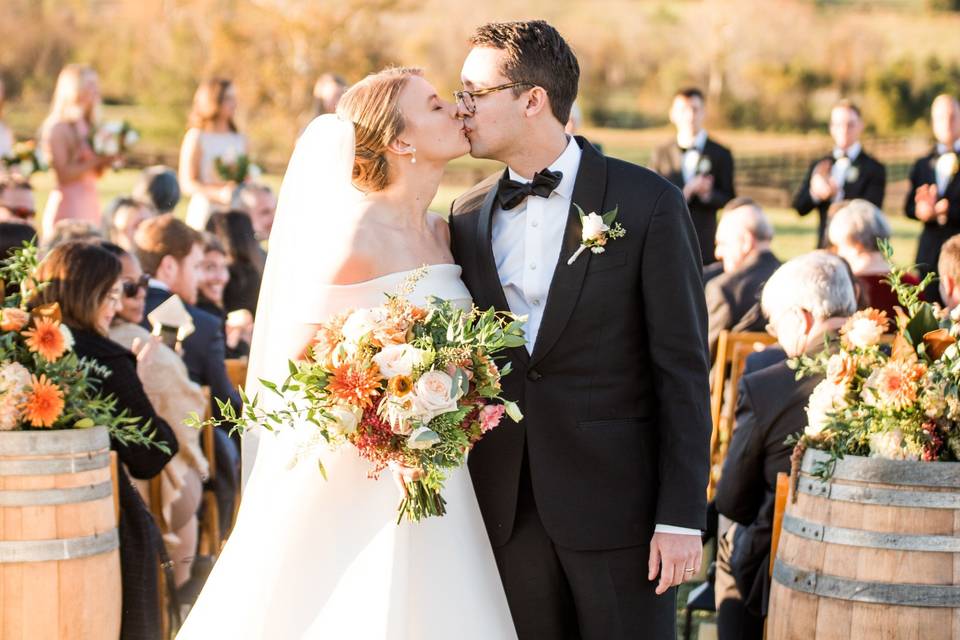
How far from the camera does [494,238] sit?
13.4ft

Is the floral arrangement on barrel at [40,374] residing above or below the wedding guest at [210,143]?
below

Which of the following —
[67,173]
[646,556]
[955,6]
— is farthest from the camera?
[955,6]

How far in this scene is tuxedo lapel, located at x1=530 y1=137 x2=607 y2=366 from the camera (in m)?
3.87

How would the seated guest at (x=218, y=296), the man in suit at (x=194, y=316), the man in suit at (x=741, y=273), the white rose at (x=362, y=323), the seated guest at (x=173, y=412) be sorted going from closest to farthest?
the white rose at (x=362, y=323) → the seated guest at (x=173, y=412) → the man in suit at (x=194, y=316) → the seated guest at (x=218, y=296) → the man in suit at (x=741, y=273)

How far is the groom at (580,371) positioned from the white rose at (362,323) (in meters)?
0.45

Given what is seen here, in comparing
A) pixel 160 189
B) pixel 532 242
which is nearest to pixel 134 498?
pixel 532 242

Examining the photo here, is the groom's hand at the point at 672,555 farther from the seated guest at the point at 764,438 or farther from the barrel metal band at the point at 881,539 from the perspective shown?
the seated guest at the point at 764,438

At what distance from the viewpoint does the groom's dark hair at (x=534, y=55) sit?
4012mm

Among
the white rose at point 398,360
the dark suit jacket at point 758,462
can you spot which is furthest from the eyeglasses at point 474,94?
the dark suit jacket at point 758,462

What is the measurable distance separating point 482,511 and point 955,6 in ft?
83.1

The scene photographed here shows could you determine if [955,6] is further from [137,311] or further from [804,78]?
[137,311]

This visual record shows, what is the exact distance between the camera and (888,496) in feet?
13.4

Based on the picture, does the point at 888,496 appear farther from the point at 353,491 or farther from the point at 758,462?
the point at 353,491

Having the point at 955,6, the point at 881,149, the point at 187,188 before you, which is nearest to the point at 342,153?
the point at 187,188
